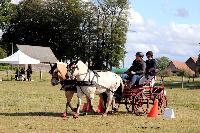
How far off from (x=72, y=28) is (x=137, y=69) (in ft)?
294

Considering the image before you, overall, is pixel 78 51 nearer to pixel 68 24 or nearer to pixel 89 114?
pixel 68 24

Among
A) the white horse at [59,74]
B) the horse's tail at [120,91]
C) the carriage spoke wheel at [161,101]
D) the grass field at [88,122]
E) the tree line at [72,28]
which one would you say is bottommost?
the grass field at [88,122]

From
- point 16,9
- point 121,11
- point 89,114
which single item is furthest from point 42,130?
point 16,9

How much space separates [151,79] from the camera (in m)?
18.4

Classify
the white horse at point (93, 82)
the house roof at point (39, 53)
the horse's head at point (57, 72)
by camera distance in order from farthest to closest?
the house roof at point (39, 53)
the white horse at point (93, 82)
the horse's head at point (57, 72)

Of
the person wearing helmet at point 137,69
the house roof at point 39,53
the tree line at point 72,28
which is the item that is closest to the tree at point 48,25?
the tree line at point 72,28

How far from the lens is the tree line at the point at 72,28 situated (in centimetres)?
9588

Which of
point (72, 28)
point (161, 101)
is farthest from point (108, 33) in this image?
point (161, 101)

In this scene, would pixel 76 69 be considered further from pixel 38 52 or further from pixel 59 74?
pixel 38 52

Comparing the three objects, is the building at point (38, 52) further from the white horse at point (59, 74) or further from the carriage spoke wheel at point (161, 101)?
the white horse at point (59, 74)

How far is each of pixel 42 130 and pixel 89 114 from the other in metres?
4.84

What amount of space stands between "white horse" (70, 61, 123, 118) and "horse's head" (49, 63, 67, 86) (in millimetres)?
320

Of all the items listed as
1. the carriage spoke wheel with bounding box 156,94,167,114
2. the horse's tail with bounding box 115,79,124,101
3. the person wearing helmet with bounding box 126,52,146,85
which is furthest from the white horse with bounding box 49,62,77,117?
the carriage spoke wheel with bounding box 156,94,167,114

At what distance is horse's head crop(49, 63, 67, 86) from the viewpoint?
16.6m
